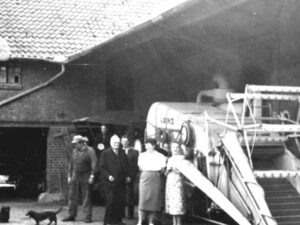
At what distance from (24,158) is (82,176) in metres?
10.2

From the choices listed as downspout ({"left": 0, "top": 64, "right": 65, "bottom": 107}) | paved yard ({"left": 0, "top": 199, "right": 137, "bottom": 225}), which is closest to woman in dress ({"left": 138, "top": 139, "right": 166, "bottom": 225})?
paved yard ({"left": 0, "top": 199, "right": 137, "bottom": 225})

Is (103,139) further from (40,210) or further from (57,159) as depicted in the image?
(57,159)

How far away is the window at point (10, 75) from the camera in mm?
18219

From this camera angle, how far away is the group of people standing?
10703 mm

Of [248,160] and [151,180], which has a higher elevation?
[248,160]

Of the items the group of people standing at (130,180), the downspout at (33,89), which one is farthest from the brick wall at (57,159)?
the group of people standing at (130,180)

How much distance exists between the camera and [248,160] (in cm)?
943

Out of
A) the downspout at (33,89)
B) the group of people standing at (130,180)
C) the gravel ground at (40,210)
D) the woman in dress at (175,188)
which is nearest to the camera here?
the woman in dress at (175,188)

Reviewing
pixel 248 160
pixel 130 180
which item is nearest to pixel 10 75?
pixel 130 180

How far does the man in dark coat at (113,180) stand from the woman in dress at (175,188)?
3.79ft

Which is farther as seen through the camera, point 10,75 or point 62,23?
point 62,23

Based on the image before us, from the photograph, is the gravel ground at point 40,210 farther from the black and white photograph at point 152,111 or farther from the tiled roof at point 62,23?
the tiled roof at point 62,23

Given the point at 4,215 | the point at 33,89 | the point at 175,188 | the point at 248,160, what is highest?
the point at 33,89

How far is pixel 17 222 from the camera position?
40.4 ft
